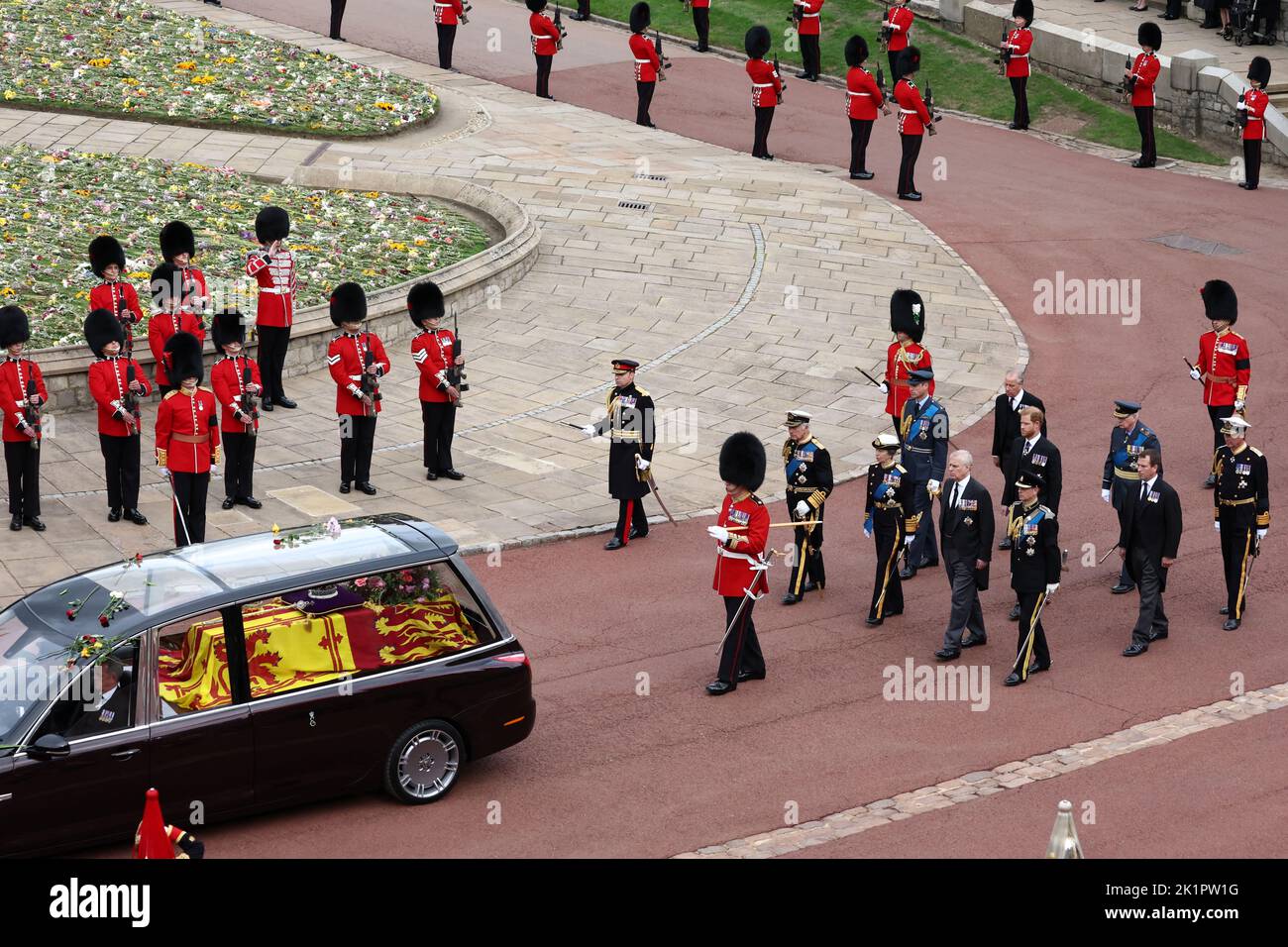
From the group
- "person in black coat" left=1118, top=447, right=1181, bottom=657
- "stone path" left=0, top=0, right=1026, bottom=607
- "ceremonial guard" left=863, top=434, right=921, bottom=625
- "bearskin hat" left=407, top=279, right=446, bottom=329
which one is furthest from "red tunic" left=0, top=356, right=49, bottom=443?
"person in black coat" left=1118, top=447, right=1181, bottom=657

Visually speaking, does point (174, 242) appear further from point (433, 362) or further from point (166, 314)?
point (433, 362)

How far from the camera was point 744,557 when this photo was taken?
12031 millimetres

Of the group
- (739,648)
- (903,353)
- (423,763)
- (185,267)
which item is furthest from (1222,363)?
(185,267)

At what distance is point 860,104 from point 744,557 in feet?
48.5

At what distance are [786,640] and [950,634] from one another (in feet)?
3.91

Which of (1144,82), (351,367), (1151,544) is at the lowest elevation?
(1151,544)

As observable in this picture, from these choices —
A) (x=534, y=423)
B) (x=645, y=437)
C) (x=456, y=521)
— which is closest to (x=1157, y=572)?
(x=645, y=437)

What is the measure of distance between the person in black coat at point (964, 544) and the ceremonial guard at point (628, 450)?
2906 millimetres

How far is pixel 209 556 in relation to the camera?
10.3m

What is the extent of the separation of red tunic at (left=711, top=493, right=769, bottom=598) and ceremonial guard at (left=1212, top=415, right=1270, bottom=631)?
3.79 m

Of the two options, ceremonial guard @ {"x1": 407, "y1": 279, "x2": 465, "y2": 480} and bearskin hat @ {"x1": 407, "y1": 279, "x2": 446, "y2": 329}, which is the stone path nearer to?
ceremonial guard @ {"x1": 407, "y1": 279, "x2": 465, "y2": 480}

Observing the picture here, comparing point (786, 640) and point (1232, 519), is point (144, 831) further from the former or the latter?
point (1232, 519)

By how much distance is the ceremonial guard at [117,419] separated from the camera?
14258 mm
